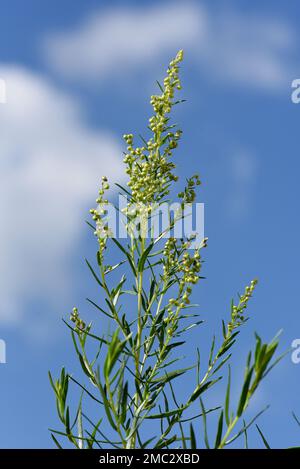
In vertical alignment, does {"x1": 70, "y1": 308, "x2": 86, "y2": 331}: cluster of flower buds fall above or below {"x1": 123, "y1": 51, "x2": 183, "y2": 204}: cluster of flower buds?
below

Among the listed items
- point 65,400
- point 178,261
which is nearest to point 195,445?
point 65,400

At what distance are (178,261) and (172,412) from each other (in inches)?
33.0

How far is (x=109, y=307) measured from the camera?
141 inches

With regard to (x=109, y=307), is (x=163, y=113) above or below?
above

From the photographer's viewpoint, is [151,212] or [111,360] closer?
[111,360]

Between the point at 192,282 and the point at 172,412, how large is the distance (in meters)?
0.70

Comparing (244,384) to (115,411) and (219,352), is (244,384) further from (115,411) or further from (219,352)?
(219,352)

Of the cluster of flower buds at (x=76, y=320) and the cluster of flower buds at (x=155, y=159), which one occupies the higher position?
the cluster of flower buds at (x=155, y=159)

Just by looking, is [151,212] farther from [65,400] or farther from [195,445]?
[195,445]

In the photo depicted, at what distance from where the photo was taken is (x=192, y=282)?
11.8ft
